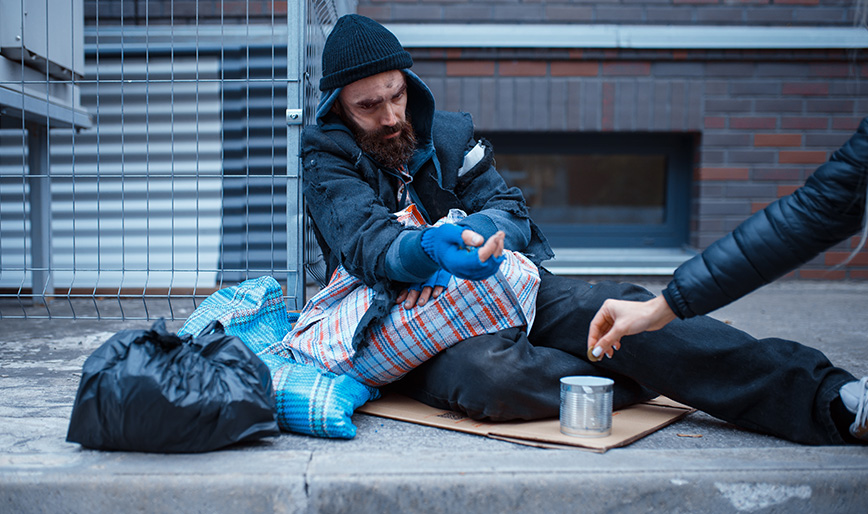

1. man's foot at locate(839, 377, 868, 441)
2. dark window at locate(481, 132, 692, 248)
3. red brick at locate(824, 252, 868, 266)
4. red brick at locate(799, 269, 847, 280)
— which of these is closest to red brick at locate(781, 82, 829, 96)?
dark window at locate(481, 132, 692, 248)

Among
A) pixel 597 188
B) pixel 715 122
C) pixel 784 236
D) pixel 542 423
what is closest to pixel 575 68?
pixel 597 188

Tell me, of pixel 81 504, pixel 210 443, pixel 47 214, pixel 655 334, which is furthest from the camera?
pixel 47 214

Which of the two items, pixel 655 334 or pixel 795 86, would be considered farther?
pixel 795 86

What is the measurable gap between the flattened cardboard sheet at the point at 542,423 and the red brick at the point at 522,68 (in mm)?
2769

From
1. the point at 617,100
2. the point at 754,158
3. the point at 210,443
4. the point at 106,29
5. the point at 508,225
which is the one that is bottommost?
the point at 210,443

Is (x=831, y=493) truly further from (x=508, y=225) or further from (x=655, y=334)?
(x=508, y=225)

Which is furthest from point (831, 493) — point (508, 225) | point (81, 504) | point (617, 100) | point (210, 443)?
point (617, 100)

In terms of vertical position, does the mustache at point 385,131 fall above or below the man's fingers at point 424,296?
above

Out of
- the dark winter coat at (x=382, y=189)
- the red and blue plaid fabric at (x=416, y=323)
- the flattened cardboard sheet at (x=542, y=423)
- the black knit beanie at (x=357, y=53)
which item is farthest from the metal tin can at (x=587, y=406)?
the black knit beanie at (x=357, y=53)

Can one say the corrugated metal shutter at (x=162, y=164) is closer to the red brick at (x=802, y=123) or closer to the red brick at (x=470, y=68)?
the red brick at (x=470, y=68)

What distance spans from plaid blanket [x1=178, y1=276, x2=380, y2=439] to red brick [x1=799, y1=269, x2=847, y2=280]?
3633mm

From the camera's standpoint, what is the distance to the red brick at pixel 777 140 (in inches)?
179

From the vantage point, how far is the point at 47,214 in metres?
3.86

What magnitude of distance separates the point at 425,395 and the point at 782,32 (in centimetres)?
369
